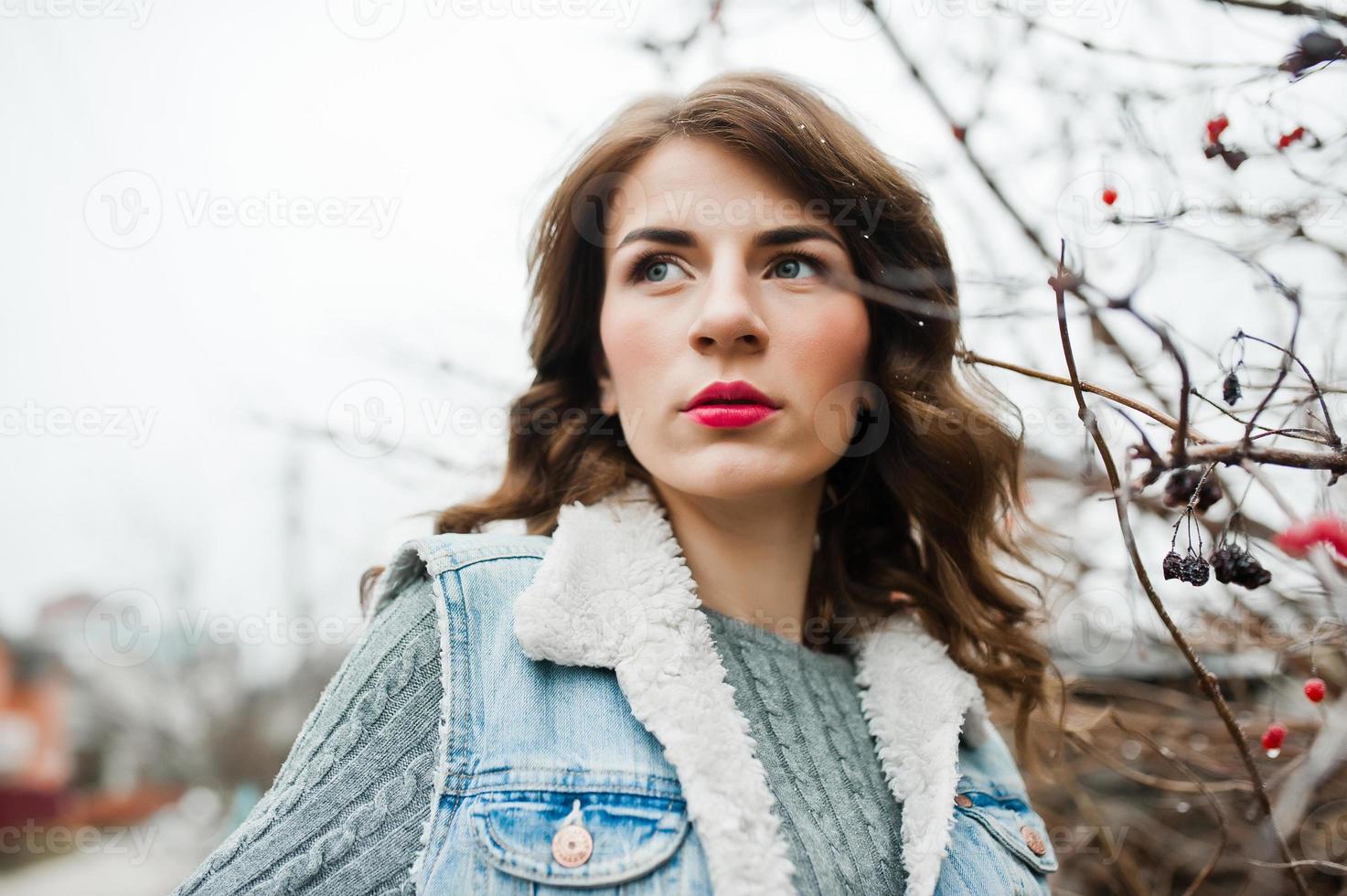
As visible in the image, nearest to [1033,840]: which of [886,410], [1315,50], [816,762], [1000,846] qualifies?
[1000,846]

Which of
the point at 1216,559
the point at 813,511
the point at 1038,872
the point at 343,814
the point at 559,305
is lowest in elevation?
the point at 1038,872

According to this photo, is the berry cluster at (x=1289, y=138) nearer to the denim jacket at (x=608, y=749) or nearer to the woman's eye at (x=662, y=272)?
the woman's eye at (x=662, y=272)

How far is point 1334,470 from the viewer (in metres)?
0.85

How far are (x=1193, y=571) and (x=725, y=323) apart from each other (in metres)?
0.76

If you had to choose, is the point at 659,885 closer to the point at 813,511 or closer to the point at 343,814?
the point at 343,814

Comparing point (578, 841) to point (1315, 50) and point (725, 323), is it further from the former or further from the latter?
point (1315, 50)

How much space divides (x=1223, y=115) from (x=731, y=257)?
32.4 inches

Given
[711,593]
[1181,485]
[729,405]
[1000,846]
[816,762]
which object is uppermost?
[729,405]

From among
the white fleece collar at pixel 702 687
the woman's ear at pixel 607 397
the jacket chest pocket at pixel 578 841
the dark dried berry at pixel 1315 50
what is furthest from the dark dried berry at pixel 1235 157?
→ the jacket chest pocket at pixel 578 841

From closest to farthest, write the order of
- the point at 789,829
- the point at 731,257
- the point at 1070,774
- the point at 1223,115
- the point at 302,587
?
the point at 789,829
the point at 1223,115
the point at 731,257
the point at 1070,774
the point at 302,587

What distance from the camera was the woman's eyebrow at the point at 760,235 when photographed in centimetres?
153

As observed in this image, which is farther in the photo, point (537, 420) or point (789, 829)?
point (537, 420)

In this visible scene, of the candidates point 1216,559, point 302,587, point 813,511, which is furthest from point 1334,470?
point 302,587

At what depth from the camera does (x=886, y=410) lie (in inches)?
71.1
